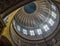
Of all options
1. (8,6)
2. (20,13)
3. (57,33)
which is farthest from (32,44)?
(8,6)

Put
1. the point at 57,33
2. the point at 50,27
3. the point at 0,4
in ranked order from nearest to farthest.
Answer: the point at 0,4 < the point at 57,33 < the point at 50,27

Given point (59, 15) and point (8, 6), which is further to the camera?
point (59, 15)

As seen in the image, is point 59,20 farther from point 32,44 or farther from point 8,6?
point 8,6

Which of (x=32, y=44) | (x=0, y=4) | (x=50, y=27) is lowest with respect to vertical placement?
(x=32, y=44)

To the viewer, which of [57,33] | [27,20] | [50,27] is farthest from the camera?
[27,20]

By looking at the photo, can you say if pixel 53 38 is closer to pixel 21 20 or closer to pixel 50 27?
pixel 50 27

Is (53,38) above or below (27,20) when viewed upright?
below

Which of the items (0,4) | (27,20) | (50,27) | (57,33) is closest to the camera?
(0,4)

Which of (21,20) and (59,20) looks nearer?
(59,20)

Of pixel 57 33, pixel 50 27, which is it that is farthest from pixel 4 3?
pixel 50 27
